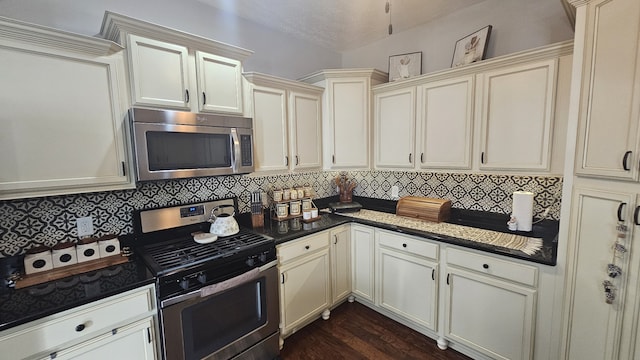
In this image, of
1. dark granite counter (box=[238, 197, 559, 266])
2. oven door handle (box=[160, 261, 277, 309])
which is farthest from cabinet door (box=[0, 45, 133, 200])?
dark granite counter (box=[238, 197, 559, 266])

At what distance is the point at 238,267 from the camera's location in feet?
5.63

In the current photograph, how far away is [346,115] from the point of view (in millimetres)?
2680

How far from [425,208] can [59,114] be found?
8.66 ft

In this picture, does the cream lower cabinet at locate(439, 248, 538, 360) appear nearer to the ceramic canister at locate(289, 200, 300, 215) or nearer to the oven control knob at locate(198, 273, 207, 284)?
the ceramic canister at locate(289, 200, 300, 215)

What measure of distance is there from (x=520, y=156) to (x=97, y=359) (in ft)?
9.24

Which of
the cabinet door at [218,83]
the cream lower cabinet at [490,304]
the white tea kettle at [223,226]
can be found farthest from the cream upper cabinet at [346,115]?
the cream lower cabinet at [490,304]

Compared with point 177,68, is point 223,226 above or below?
below

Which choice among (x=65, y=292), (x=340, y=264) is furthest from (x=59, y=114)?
(x=340, y=264)

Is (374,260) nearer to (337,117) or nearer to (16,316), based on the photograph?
(337,117)

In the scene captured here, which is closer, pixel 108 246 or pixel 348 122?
pixel 108 246

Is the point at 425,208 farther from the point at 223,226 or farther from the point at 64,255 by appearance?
the point at 64,255

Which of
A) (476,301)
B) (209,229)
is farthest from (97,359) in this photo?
(476,301)

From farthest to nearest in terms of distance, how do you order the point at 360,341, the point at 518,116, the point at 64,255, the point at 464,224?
1. the point at 464,224
2. the point at 360,341
3. the point at 518,116
4. the point at 64,255

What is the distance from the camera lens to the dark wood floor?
2012mm
